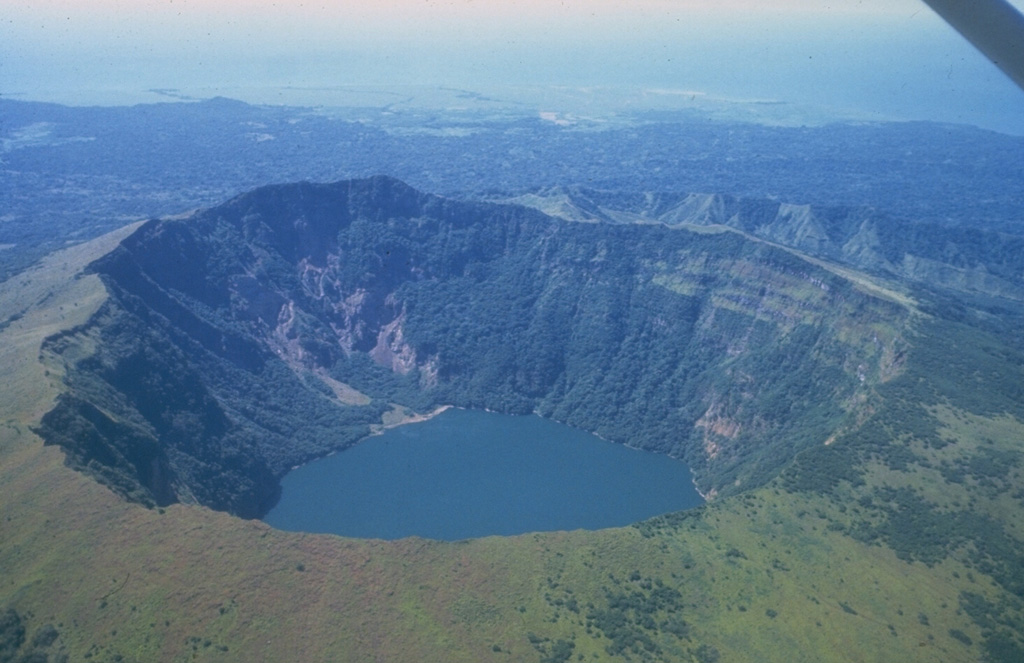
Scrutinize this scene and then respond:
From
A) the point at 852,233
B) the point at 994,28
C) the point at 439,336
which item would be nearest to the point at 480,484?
the point at 439,336

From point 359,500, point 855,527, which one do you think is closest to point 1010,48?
point 855,527

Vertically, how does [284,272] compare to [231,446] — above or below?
above

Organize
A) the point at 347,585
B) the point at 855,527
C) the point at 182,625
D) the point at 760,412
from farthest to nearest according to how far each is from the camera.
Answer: the point at 760,412 → the point at 855,527 → the point at 347,585 → the point at 182,625

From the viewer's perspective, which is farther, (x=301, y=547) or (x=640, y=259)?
(x=640, y=259)

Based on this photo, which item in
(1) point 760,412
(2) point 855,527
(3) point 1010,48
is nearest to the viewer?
(3) point 1010,48

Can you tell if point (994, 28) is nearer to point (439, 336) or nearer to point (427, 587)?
point (427, 587)

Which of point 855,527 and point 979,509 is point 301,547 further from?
point 979,509

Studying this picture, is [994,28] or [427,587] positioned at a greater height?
[994,28]

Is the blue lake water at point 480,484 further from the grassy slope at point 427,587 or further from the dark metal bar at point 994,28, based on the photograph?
the dark metal bar at point 994,28
